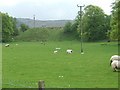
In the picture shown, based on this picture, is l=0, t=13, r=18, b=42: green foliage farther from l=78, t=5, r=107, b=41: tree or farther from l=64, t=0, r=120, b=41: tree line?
l=78, t=5, r=107, b=41: tree

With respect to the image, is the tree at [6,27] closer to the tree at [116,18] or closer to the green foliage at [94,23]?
the green foliage at [94,23]

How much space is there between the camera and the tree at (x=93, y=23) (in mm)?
119062

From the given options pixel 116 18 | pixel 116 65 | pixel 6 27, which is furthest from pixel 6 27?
pixel 116 65

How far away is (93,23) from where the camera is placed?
123 meters

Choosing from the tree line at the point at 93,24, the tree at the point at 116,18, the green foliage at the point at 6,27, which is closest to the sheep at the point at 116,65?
the tree at the point at 116,18

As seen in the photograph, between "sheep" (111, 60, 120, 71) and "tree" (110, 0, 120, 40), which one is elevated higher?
"tree" (110, 0, 120, 40)

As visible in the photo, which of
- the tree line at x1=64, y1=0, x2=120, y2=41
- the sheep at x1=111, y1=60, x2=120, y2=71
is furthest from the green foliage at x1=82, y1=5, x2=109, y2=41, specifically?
the sheep at x1=111, y1=60, x2=120, y2=71

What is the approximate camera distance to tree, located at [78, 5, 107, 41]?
119 m

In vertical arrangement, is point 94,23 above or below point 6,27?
above

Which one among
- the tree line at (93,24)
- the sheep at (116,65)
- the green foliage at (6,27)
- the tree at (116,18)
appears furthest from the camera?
the green foliage at (6,27)

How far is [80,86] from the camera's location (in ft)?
63.0

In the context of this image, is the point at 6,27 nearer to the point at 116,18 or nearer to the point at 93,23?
the point at 93,23

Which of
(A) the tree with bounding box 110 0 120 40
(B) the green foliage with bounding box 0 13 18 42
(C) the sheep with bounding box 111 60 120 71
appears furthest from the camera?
(B) the green foliage with bounding box 0 13 18 42

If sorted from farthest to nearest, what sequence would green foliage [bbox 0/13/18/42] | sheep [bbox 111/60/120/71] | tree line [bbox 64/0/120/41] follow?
green foliage [bbox 0/13/18/42]
tree line [bbox 64/0/120/41]
sheep [bbox 111/60/120/71]
